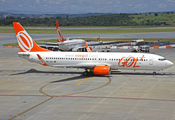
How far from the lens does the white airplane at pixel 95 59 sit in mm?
49625

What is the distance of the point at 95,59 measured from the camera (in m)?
51.8

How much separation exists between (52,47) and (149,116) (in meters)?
77.0

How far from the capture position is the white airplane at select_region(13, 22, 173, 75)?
49625 millimetres

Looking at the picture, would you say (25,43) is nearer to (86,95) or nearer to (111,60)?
(111,60)

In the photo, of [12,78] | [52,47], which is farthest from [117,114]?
[52,47]

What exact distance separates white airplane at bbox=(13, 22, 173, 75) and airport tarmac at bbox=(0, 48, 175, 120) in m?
1.97

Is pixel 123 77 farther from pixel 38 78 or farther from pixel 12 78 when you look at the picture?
pixel 12 78

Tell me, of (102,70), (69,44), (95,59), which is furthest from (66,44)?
(102,70)

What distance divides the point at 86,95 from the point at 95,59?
15800 millimetres

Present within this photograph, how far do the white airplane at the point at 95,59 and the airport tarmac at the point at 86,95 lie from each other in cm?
197

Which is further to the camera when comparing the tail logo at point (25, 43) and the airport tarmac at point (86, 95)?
the tail logo at point (25, 43)

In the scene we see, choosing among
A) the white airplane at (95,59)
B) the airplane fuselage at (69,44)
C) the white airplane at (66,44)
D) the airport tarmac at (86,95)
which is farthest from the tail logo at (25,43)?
the airplane fuselage at (69,44)

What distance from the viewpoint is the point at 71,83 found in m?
45.2

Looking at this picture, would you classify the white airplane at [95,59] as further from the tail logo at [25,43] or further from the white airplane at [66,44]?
the white airplane at [66,44]
